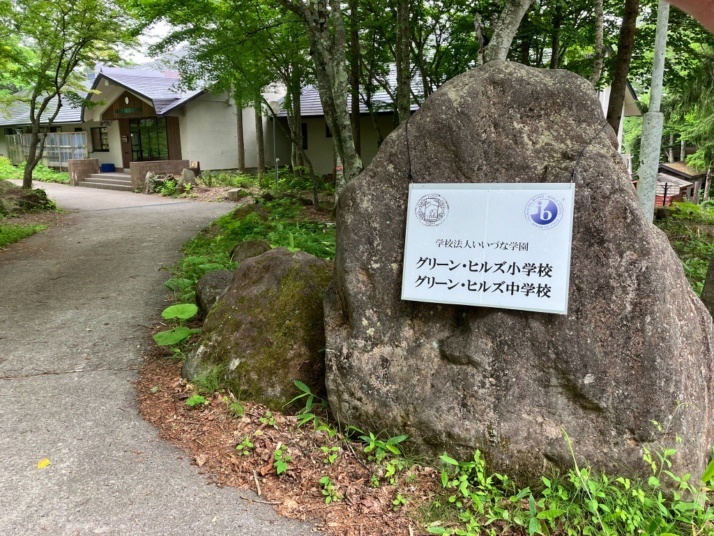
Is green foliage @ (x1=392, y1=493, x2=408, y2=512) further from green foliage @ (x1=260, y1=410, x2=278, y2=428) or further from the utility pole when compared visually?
the utility pole

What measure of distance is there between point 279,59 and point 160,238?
6.71 metres

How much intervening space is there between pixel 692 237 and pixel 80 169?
2391 cm

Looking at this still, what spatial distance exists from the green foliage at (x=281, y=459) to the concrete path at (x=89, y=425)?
0.82ft

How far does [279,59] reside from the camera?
14.3m

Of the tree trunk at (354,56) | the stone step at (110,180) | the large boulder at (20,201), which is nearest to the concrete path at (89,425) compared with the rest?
the large boulder at (20,201)

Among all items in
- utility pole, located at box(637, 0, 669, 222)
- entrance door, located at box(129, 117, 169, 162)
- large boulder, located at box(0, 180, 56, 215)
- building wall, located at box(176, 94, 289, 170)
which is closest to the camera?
utility pole, located at box(637, 0, 669, 222)

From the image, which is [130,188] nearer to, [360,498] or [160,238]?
[160,238]

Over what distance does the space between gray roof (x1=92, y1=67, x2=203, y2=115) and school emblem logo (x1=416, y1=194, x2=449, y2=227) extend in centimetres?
1953

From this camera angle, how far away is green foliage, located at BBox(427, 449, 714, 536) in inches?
102

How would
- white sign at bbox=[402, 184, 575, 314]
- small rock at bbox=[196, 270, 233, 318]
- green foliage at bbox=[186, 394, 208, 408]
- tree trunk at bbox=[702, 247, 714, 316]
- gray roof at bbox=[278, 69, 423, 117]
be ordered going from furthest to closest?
gray roof at bbox=[278, 69, 423, 117], small rock at bbox=[196, 270, 233, 318], tree trunk at bbox=[702, 247, 714, 316], green foliage at bbox=[186, 394, 208, 408], white sign at bbox=[402, 184, 575, 314]

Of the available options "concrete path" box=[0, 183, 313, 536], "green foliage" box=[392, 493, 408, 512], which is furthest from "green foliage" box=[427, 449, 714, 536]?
"concrete path" box=[0, 183, 313, 536]

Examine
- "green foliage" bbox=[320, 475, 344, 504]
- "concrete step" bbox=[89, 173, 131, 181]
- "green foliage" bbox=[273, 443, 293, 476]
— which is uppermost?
"concrete step" bbox=[89, 173, 131, 181]

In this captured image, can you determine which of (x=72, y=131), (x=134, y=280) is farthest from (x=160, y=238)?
(x=72, y=131)

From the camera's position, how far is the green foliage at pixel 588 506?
8.52 feet
